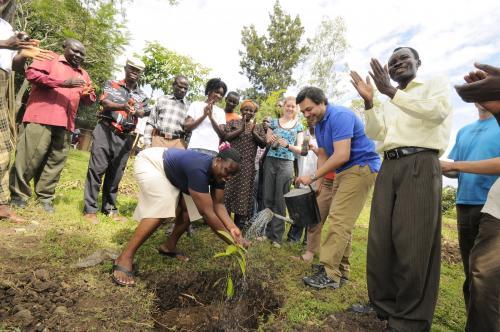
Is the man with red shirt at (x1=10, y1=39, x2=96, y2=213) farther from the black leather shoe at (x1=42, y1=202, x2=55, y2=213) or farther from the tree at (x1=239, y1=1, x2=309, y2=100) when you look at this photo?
the tree at (x1=239, y1=1, x2=309, y2=100)

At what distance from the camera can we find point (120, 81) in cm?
440

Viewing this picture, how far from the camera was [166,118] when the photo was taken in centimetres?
425

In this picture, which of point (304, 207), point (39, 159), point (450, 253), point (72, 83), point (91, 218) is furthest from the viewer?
point (450, 253)

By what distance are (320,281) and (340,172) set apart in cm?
110

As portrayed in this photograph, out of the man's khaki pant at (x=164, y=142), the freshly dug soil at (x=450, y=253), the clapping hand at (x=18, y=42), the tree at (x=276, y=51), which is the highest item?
the tree at (x=276, y=51)

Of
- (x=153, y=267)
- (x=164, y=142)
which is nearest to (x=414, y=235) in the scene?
(x=153, y=267)

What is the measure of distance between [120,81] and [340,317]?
3.91 metres

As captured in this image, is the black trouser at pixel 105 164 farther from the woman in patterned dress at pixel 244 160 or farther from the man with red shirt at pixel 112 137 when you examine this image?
the woman in patterned dress at pixel 244 160

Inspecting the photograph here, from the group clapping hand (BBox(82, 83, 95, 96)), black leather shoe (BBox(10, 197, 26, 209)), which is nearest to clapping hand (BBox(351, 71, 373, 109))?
clapping hand (BBox(82, 83, 95, 96))

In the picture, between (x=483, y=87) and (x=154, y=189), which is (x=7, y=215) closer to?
(x=154, y=189)

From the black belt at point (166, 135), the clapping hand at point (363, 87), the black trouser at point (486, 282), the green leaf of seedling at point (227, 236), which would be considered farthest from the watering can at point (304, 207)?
the black belt at point (166, 135)

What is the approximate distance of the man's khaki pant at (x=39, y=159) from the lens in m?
3.83

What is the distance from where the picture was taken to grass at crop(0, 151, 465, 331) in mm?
2457

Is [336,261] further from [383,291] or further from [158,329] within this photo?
[158,329]
